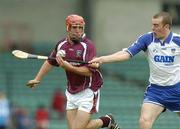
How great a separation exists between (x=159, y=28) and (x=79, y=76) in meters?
1.43

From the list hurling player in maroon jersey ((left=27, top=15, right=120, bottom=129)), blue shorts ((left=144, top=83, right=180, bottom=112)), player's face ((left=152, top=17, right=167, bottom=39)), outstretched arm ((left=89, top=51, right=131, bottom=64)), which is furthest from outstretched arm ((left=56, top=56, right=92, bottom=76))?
player's face ((left=152, top=17, right=167, bottom=39))

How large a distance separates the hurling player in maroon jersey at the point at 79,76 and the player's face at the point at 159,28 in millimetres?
994

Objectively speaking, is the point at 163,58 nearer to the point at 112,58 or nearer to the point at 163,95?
the point at 163,95

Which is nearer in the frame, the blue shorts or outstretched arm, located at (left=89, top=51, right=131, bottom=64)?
outstretched arm, located at (left=89, top=51, right=131, bottom=64)

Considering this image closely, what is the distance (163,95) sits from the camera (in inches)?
438

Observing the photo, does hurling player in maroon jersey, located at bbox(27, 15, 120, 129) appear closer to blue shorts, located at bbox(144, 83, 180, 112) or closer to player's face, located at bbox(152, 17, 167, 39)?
blue shorts, located at bbox(144, 83, 180, 112)

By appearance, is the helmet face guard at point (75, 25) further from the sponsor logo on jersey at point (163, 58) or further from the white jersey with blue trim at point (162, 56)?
the sponsor logo on jersey at point (163, 58)

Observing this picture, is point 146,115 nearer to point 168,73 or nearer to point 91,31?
point 168,73

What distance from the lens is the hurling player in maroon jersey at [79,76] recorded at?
1129cm

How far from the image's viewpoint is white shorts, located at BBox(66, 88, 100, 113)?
11586 millimetres

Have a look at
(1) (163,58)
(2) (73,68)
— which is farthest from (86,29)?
(1) (163,58)

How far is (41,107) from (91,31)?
7.63 meters

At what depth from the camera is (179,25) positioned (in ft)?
93.3

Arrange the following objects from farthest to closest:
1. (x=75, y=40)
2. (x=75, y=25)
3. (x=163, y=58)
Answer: (x=75, y=40) → (x=75, y=25) → (x=163, y=58)
